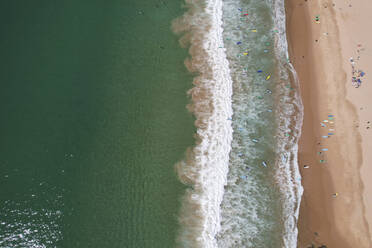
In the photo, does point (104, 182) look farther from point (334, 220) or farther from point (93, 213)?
point (334, 220)

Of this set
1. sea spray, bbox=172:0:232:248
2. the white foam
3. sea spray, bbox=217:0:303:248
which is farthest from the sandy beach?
sea spray, bbox=172:0:232:248

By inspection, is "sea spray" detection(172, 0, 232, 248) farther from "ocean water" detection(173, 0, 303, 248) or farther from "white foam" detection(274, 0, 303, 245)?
"white foam" detection(274, 0, 303, 245)

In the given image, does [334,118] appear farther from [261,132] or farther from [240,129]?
[240,129]

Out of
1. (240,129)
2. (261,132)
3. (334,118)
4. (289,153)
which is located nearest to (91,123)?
(240,129)

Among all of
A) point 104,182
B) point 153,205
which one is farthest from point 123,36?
point 153,205

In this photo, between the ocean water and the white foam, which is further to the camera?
the ocean water

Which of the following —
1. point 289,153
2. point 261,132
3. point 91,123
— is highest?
point 261,132
